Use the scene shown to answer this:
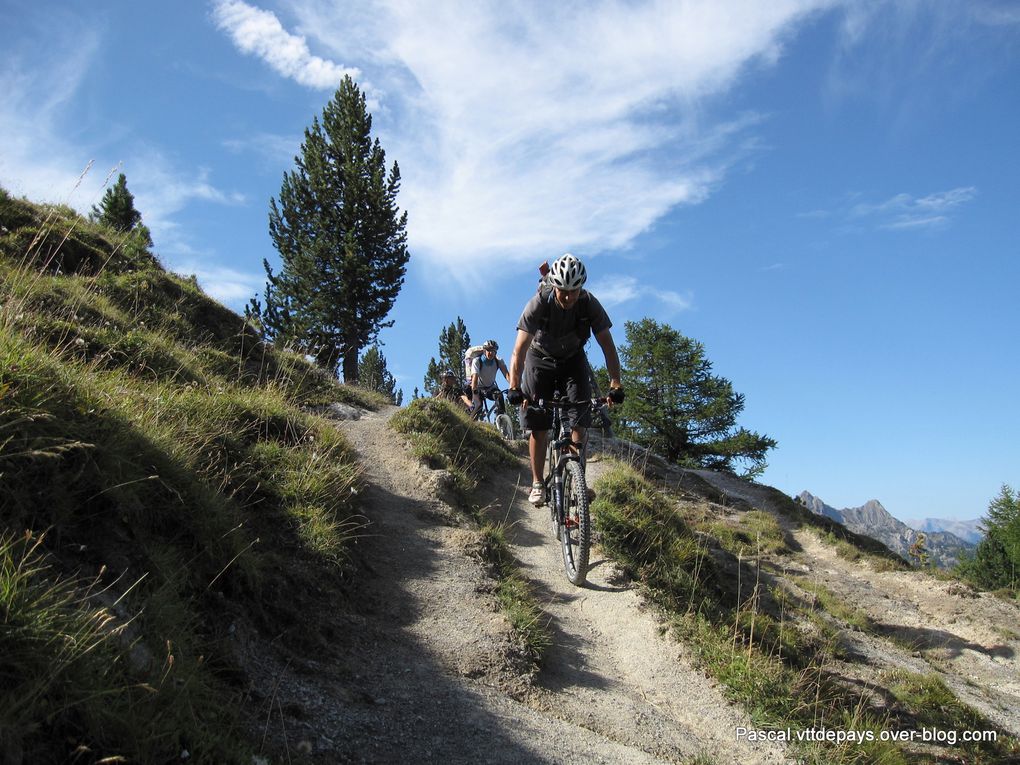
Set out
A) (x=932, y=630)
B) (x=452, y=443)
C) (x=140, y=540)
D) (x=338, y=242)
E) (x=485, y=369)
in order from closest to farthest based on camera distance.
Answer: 1. (x=140, y=540)
2. (x=452, y=443)
3. (x=932, y=630)
4. (x=485, y=369)
5. (x=338, y=242)

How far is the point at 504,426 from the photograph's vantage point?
13.8 m

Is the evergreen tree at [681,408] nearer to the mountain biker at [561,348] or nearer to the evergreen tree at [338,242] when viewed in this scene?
the evergreen tree at [338,242]

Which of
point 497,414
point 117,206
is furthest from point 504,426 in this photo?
point 117,206

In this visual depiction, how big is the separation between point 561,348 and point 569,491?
5.42 ft

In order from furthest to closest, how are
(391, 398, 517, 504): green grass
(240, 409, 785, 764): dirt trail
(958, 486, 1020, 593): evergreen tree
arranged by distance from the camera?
(958, 486, 1020, 593): evergreen tree < (391, 398, 517, 504): green grass < (240, 409, 785, 764): dirt trail

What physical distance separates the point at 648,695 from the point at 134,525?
3.98m

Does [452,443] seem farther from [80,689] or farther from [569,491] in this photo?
[80,689]

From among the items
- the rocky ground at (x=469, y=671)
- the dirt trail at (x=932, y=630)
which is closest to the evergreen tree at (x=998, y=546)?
the dirt trail at (x=932, y=630)

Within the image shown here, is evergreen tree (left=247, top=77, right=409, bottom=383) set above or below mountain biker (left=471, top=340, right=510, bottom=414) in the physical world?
above

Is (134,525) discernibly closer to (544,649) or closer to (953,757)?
(544,649)

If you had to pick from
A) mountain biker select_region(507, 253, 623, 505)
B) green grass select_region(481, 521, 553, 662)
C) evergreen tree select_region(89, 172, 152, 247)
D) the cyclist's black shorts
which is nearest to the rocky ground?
green grass select_region(481, 521, 553, 662)

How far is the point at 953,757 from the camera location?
6109 mm

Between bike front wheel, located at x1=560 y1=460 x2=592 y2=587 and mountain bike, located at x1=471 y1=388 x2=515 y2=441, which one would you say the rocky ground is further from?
mountain bike, located at x1=471 y1=388 x2=515 y2=441

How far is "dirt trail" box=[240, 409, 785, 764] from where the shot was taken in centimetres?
345
